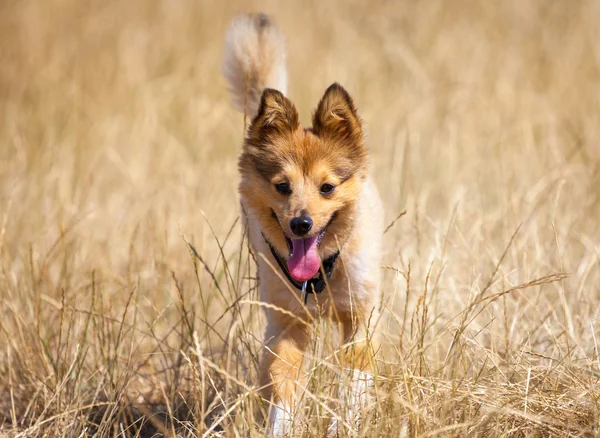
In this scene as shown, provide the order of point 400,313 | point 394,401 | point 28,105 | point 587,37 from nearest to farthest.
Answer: point 394,401 < point 400,313 < point 28,105 < point 587,37

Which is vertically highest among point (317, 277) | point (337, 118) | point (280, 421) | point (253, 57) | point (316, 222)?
point (253, 57)

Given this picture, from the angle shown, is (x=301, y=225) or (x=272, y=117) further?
(x=272, y=117)

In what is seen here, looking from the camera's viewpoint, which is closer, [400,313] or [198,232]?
[400,313]

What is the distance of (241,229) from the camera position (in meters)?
6.33

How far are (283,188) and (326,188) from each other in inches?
8.9

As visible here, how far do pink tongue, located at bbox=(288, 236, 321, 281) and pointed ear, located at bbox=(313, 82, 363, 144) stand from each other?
613 millimetres

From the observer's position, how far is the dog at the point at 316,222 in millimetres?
4262

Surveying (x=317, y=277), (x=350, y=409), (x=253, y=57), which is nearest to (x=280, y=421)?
(x=350, y=409)

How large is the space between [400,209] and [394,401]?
3473mm

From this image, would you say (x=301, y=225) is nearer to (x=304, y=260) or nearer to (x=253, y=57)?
(x=304, y=260)

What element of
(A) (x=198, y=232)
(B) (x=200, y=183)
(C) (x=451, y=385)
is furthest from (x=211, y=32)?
(C) (x=451, y=385)

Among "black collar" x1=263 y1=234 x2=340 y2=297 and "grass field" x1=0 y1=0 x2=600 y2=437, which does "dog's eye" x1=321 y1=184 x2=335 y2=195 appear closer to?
"black collar" x1=263 y1=234 x2=340 y2=297

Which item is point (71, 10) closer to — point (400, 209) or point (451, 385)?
point (400, 209)

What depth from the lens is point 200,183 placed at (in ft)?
25.5
